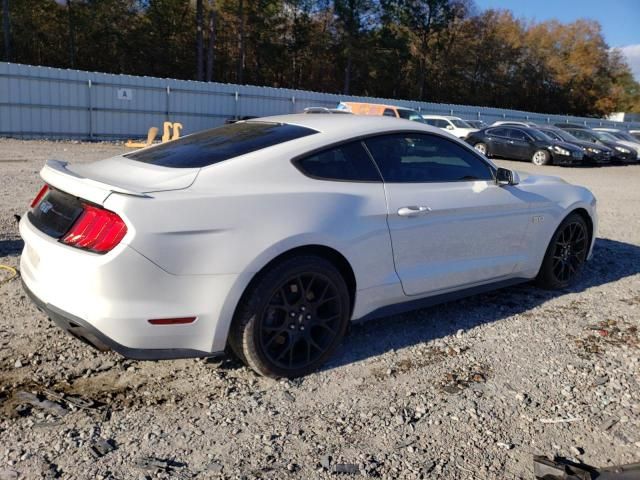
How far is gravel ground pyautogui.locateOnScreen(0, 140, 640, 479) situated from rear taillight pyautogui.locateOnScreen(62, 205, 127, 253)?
0.86 m

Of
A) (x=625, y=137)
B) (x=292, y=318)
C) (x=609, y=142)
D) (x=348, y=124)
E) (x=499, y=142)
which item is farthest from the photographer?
(x=625, y=137)

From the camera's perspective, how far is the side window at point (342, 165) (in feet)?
12.2

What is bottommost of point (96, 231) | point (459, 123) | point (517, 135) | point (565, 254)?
point (565, 254)

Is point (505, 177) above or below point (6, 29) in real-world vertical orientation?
below

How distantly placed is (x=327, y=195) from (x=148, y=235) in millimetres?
1120

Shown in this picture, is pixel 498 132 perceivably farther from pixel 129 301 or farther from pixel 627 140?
pixel 129 301

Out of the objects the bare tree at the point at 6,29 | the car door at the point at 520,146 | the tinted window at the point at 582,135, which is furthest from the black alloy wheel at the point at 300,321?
the bare tree at the point at 6,29

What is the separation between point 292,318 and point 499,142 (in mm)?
21199

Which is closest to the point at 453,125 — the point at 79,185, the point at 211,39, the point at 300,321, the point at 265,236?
the point at 211,39

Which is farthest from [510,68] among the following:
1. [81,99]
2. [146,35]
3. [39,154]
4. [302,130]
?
[302,130]

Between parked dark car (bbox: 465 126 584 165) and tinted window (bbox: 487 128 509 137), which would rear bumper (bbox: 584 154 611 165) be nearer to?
parked dark car (bbox: 465 126 584 165)

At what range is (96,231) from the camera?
306 cm

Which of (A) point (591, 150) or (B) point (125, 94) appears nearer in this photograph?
(B) point (125, 94)

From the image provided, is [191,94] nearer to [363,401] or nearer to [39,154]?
[39,154]
